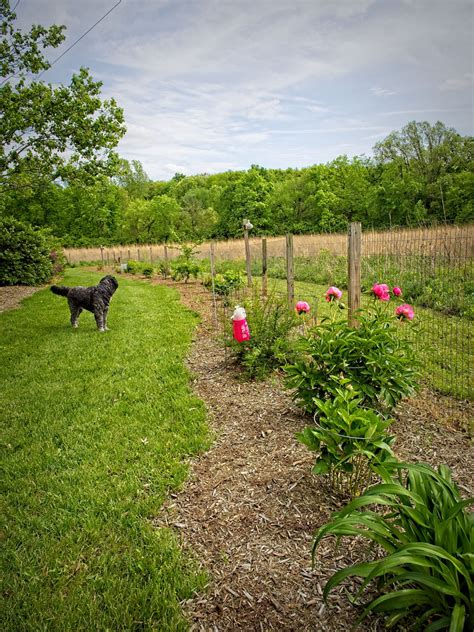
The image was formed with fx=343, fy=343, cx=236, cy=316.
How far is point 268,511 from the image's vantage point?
2182 mm

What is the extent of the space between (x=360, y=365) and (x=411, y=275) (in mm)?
2872

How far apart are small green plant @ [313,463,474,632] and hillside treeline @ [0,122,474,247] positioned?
32.1m

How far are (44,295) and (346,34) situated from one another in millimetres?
10771

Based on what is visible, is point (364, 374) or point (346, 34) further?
point (346, 34)

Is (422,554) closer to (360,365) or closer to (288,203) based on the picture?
(360,365)

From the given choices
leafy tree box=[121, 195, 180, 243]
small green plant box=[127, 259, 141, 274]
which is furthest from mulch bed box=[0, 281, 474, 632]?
leafy tree box=[121, 195, 180, 243]

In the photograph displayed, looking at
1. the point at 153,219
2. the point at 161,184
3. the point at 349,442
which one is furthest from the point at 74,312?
the point at 161,184

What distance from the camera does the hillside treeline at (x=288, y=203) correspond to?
30594 mm

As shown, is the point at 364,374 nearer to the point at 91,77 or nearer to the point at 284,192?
the point at 91,77

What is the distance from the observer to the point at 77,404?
3.89m

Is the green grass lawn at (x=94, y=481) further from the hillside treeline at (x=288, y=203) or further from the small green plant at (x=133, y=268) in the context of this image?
the hillside treeline at (x=288, y=203)

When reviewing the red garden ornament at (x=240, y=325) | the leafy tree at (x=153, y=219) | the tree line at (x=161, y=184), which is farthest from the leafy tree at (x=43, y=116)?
the leafy tree at (x=153, y=219)

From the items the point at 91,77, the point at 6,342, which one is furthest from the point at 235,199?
the point at 6,342

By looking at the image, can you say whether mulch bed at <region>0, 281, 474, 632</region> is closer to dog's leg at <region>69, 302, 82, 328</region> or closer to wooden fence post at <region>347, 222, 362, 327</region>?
wooden fence post at <region>347, 222, 362, 327</region>
